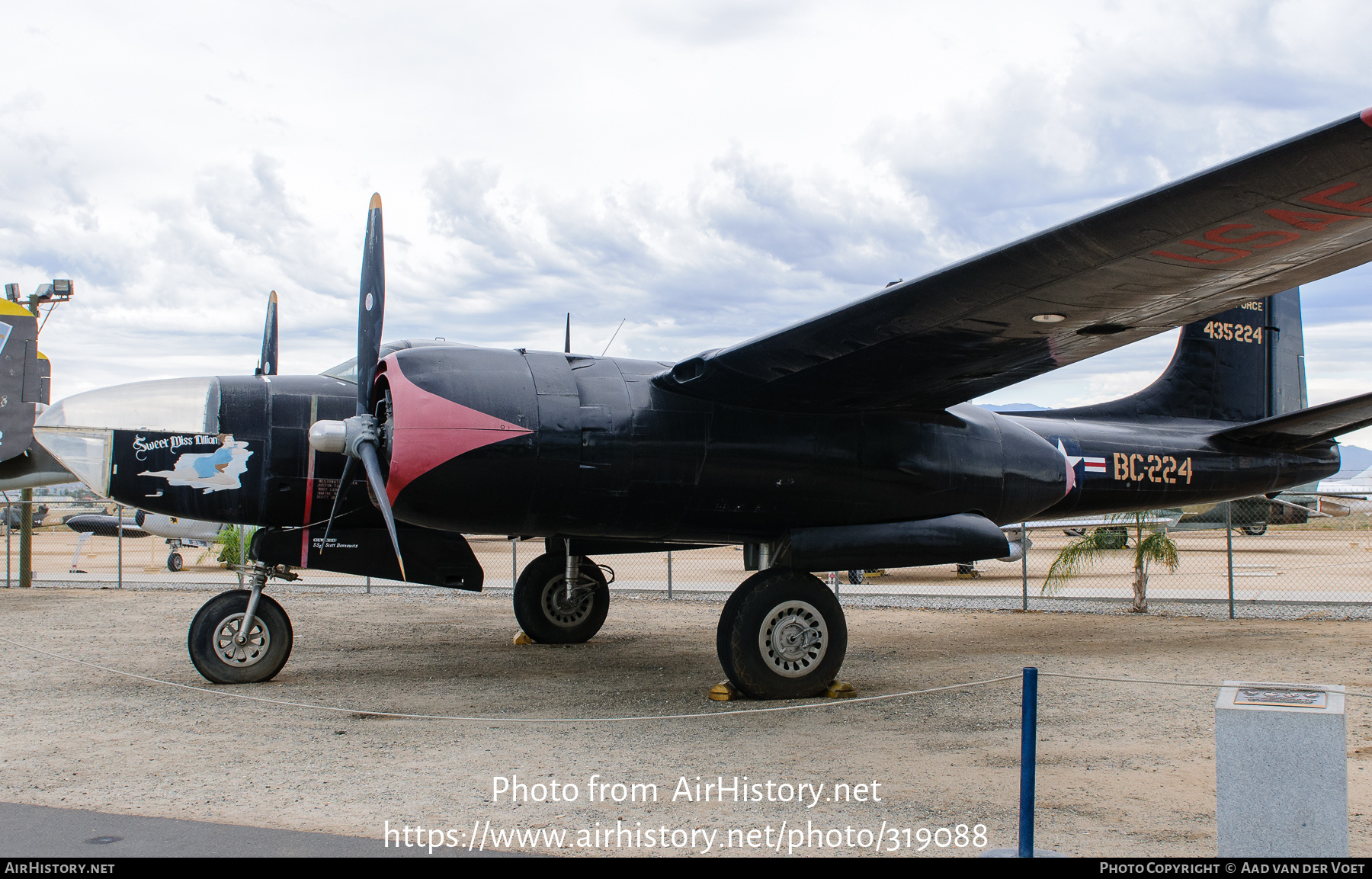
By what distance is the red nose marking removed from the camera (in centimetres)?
704

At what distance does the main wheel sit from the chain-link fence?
16.8ft

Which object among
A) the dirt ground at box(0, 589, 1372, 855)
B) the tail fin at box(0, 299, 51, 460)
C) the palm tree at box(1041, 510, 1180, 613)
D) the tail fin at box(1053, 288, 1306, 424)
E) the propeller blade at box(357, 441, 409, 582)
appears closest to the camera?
the dirt ground at box(0, 589, 1372, 855)

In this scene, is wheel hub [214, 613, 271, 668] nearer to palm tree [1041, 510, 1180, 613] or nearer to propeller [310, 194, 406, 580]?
propeller [310, 194, 406, 580]

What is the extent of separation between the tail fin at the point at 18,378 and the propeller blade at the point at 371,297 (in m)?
11.9

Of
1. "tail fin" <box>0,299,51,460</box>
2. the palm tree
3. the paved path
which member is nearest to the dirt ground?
the paved path

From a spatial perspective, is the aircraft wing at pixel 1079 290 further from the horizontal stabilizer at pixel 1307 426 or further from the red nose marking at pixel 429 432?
the horizontal stabilizer at pixel 1307 426

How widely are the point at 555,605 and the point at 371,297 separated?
17.5ft

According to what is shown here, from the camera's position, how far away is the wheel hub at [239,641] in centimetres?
860

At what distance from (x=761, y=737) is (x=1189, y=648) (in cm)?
663

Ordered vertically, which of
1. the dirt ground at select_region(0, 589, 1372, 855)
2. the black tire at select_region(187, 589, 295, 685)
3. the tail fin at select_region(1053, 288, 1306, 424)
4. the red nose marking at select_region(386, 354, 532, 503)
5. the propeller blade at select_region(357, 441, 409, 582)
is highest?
the tail fin at select_region(1053, 288, 1306, 424)

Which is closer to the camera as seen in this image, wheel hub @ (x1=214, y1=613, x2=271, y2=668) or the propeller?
the propeller

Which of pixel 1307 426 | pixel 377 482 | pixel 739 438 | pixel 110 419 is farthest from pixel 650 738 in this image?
pixel 1307 426

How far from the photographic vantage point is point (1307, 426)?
10836 millimetres

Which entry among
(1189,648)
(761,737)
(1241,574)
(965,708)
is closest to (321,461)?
(761,737)
